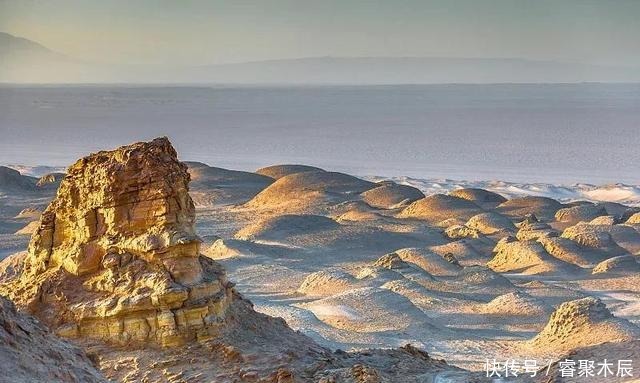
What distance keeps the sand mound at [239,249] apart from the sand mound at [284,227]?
82.6 inches

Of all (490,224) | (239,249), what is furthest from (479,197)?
(239,249)

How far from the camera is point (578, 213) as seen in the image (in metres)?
38.1

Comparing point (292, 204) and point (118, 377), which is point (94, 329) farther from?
point (292, 204)

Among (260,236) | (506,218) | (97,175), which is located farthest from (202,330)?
(506,218)

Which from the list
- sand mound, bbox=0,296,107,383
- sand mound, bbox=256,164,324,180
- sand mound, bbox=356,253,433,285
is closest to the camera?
sand mound, bbox=0,296,107,383

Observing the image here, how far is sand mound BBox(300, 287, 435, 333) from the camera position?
63.7 feet

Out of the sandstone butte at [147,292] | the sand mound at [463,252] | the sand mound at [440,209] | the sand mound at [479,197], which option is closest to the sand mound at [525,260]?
the sand mound at [463,252]

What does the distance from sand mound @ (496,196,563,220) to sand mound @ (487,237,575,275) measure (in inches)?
397

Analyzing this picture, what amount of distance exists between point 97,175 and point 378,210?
29.1m

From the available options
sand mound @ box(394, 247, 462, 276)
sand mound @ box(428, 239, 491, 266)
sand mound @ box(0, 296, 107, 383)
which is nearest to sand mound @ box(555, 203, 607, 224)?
sand mound @ box(428, 239, 491, 266)

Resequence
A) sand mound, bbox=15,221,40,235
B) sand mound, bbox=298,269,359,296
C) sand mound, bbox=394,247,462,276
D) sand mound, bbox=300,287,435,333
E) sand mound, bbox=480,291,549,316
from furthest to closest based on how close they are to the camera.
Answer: sand mound, bbox=15,221,40,235, sand mound, bbox=394,247,462,276, sand mound, bbox=298,269,359,296, sand mound, bbox=480,291,549,316, sand mound, bbox=300,287,435,333

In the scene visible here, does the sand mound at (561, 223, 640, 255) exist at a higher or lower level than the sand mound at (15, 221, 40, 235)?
higher

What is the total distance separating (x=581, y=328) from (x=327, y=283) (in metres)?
7.34

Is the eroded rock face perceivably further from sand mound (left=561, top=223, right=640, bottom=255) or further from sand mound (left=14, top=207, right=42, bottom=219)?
sand mound (left=14, top=207, right=42, bottom=219)
